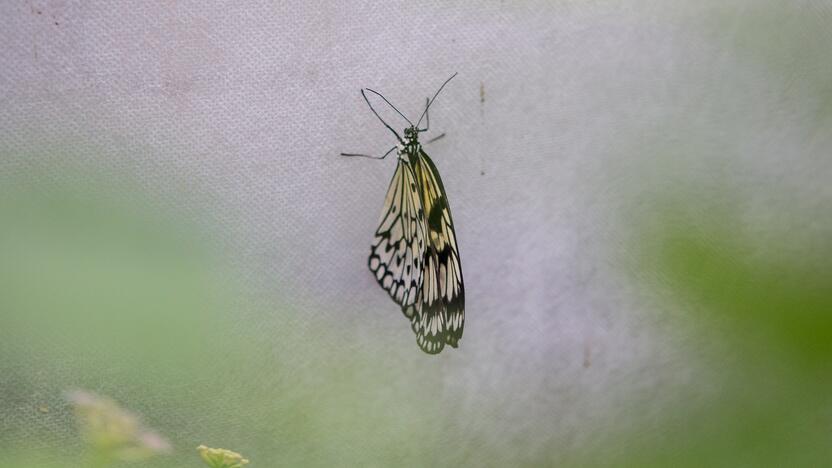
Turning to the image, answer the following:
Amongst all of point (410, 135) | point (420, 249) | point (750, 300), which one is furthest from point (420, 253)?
point (750, 300)

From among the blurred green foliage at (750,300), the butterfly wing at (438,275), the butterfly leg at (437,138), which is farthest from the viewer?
the butterfly leg at (437,138)

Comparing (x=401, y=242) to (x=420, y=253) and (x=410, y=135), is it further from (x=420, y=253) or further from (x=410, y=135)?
(x=410, y=135)

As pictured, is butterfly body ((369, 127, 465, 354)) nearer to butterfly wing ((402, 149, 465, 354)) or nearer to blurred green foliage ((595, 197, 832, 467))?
butterfly wing ((402, 149, 465, 354))

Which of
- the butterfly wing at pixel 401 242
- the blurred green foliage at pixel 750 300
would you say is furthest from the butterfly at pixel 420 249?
the blurred green foliage at pixel 750 300

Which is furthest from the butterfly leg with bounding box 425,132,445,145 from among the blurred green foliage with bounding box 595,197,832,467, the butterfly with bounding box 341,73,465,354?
the blurred green foliage with bounding box 595,197,832,467

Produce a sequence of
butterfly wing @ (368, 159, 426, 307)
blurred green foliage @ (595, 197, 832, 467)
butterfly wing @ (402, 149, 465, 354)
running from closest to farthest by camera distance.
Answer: blurred green foliage @ (595, 197, 832, 467) → butterfly wing @ (402, 149, 465, 354) → butterfly wing @ (368, 159, 426, 307)

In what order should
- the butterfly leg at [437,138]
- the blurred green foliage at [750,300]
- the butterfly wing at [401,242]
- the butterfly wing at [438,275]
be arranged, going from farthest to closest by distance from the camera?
the butterfly leg at [437,138]
the butterfly wing at [401,242]
the butterfly wing at [438,275]
the blurred green foliage at [750,300]

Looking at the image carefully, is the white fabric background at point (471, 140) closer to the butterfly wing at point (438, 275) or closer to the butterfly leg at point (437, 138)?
the butterfly leg at point (437, 138)
